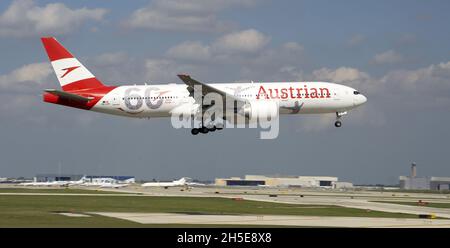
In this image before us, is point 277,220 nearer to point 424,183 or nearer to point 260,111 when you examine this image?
point 260,111

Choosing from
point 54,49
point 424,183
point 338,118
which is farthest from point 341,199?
point 424,183

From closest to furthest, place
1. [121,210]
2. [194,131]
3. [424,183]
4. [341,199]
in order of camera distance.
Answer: [121,210] → [194,131] → [341,199] → [424,183]

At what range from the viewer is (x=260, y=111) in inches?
2739

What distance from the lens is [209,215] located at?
49.2 m

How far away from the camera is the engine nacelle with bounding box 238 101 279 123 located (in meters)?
69.5

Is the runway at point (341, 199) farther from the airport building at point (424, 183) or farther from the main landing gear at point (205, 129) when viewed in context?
the airport building at point (424, 183)

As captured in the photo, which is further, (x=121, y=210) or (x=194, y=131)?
(x=194, y=131)

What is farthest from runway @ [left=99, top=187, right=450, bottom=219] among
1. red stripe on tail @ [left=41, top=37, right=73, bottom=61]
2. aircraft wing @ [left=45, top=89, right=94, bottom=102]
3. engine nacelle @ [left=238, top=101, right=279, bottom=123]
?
red stripe on tail @ [left=41, top=37, right=73, bottom=61]

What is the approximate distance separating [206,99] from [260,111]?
5819 millimetres

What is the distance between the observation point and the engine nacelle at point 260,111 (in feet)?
228

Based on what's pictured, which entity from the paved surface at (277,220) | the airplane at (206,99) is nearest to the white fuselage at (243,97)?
the airplane at (206,99)

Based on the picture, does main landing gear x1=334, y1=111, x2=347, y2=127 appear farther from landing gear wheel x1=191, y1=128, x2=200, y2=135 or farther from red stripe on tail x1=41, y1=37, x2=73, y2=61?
red stripe on tail x1=41, y1=37, x2=73, y2=61
